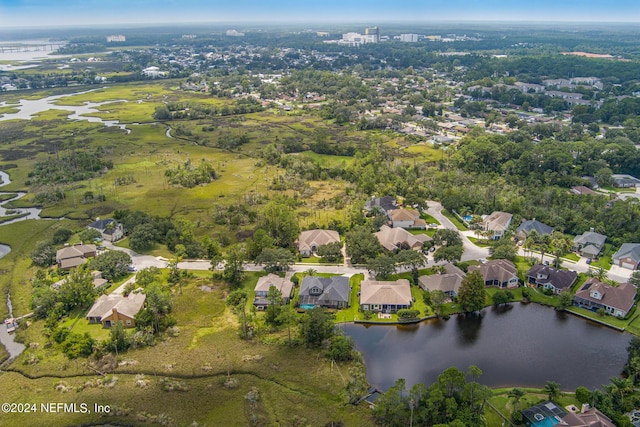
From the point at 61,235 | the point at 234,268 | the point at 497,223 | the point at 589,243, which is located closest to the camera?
the point at 234,268

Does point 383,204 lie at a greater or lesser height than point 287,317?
greater

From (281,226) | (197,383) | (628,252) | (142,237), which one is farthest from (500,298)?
(142,237)

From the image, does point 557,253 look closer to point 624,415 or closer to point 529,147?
point 624,415

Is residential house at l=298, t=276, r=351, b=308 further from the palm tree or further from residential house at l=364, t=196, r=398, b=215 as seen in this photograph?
residential house at l=364, t=196, r=398, b=215

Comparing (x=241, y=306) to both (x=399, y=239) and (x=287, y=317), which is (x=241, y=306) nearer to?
(x=287, y=317)

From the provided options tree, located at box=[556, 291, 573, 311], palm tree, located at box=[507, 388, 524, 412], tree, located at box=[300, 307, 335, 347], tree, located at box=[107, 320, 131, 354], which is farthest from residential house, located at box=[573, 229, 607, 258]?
tree, located at box=[107, 320, 131, 354]

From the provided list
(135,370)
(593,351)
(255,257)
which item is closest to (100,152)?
(255,257)

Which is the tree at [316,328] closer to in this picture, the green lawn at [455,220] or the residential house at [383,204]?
the residential house at [383,204]
